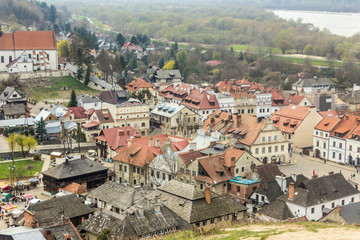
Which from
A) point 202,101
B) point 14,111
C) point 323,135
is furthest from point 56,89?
point 323,135

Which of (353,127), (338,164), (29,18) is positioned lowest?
(338,164)

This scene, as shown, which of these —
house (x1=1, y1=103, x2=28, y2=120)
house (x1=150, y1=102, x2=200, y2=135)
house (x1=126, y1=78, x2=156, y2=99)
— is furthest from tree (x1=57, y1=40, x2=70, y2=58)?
house (x1=150, y1=102, x2=200, y2=135)

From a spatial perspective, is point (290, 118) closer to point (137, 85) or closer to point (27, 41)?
point (137, 85)

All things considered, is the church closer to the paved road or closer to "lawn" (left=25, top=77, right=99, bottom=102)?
"lawn" (left=25, top=77, right=99, bottom=102)

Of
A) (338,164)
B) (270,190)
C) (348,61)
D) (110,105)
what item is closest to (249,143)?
(338,164)

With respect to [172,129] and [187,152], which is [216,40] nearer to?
[172,129]

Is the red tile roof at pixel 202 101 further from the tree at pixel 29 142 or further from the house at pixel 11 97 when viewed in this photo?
the house at pixel 11 97
